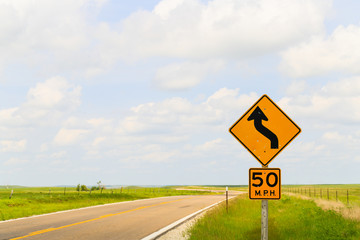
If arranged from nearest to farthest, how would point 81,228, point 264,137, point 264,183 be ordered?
1. point 264,183
2. point 264,137
3. point 81,228

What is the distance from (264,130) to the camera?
644 cm

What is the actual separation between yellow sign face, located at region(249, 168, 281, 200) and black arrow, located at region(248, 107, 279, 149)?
45 cm

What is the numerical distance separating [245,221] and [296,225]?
1.79m

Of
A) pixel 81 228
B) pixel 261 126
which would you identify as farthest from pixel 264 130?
pixel 81 228

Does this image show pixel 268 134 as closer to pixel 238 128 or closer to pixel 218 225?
pixel 238 128

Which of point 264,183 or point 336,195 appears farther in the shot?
point 336,195

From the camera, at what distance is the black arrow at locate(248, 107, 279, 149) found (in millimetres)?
6352

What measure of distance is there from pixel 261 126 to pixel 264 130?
8 cm

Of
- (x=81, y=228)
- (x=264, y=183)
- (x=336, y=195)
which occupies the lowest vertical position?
(x=336, y=195)

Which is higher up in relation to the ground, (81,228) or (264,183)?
(264,183)

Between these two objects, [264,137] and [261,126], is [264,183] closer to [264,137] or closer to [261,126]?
[264,137]

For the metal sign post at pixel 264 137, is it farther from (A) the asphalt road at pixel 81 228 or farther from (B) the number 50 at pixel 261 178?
(A) the asphalt road at pixel 81 228

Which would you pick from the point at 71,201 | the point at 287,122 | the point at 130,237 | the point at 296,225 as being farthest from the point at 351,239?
the point at 71,201

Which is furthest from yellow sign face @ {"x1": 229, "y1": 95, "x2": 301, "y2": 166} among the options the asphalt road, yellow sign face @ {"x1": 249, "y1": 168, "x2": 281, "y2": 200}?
the asphalt road
